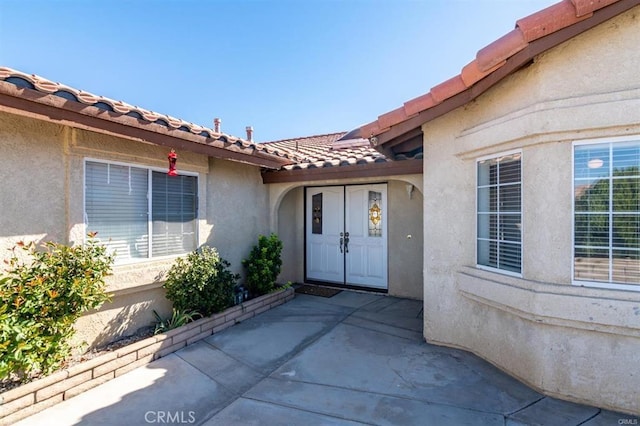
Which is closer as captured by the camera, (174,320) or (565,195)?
(565,195)

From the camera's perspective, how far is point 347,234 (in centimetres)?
1195

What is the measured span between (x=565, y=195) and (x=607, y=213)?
62 cm

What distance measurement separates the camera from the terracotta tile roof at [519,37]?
4133mm

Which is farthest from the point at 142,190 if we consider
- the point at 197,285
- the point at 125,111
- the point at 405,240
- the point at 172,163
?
the point at 405,240

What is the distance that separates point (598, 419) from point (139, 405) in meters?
7.08

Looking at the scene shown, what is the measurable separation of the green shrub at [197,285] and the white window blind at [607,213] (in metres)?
7.69

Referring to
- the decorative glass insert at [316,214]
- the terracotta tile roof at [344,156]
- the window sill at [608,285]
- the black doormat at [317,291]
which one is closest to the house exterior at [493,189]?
the window sill at [608,285]

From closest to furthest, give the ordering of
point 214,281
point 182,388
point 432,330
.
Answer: point 182,388 < point 432,330 < point 214,281

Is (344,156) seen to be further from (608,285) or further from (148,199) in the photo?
(608,285)

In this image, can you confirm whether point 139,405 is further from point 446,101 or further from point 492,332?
point 446,101

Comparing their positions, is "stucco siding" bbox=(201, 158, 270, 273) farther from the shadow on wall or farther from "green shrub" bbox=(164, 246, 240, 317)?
the shadow on wall

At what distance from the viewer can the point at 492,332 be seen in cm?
589

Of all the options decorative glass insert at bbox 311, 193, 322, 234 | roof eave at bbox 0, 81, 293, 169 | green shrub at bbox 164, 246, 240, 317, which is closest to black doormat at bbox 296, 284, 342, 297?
decorative glass insert at bbox 311, 193, 322, 234

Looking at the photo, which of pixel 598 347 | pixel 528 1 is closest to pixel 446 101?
pixel 528 1
